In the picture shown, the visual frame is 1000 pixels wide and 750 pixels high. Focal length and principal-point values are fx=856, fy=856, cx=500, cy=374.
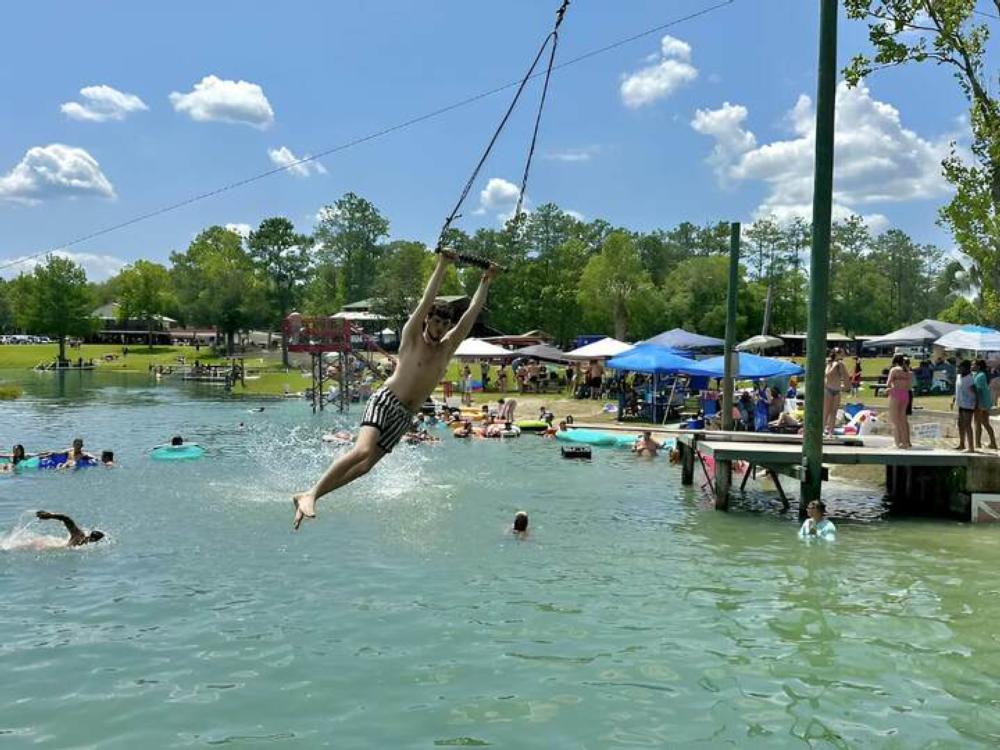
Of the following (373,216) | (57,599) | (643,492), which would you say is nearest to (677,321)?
(373,216)

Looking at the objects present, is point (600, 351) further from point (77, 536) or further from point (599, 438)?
point (77, 536)

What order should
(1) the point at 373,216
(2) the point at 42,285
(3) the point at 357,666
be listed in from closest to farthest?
(3) the point at 357,666 → (2) the point at 42,285 → (1) the point at 373,216

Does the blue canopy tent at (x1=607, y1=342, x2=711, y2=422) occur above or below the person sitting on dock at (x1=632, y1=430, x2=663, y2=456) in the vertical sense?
above

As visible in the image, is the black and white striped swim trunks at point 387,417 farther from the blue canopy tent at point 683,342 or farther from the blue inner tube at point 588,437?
the blue canopy tent at point 683,342

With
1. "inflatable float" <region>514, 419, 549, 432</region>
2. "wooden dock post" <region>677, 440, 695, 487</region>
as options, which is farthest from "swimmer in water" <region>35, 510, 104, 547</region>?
"inflatable float" <region>514, 419, 549, 432</region>

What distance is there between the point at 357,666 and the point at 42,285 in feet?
366

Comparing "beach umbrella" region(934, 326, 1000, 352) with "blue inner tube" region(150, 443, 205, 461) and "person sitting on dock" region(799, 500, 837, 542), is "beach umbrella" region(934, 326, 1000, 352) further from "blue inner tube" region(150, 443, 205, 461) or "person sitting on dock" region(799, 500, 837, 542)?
"blue inner tube" region(150, 443, 205, 461)

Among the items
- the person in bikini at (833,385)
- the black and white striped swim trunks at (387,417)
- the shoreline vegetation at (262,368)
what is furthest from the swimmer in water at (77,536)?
the shoreline vegetation at (262,368)

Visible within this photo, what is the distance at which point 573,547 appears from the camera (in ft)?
52.6

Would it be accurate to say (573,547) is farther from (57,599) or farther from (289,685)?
(57,599)

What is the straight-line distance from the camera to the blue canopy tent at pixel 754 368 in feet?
99.1

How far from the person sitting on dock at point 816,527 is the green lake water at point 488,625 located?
34 centimetres

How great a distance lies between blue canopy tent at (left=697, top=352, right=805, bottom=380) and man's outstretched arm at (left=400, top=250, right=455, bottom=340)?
23.1 meters

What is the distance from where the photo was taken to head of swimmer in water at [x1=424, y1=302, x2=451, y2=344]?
26.4 ft
